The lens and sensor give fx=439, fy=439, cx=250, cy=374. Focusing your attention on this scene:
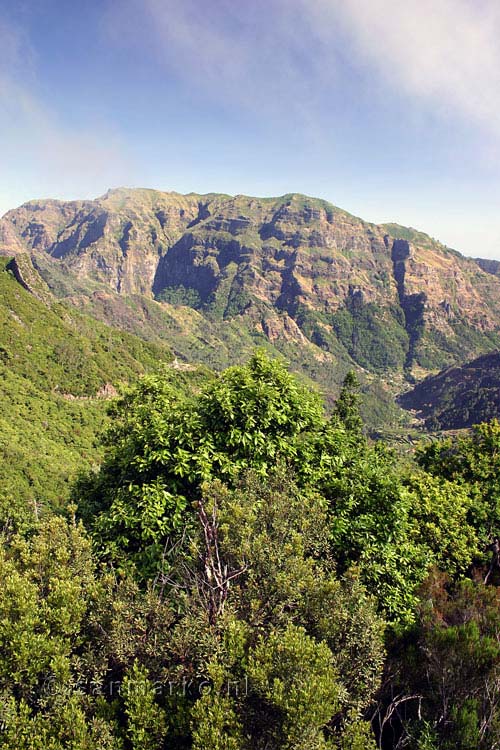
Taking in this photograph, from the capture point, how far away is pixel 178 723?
749cm

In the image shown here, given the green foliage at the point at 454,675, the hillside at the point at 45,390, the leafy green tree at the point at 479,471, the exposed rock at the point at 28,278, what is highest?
the exposed rock at the point at 28,278

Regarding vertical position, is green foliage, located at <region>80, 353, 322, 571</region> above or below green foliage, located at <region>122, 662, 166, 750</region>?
above

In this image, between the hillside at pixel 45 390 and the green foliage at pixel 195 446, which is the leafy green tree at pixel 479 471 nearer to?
the green foliage at pixel 195 446

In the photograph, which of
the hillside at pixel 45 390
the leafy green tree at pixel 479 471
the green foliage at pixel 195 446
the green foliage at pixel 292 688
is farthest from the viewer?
the hillside at pixel 45 390

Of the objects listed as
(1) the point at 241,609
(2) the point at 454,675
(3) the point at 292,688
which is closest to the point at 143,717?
(1) the point at 241,609

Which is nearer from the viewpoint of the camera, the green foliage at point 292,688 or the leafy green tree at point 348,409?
the green foliage at point 292,688

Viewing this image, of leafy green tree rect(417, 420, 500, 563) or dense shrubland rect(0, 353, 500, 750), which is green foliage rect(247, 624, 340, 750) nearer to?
dense shrubland rect(0, 353, 500, 750)

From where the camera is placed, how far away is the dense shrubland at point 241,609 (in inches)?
285

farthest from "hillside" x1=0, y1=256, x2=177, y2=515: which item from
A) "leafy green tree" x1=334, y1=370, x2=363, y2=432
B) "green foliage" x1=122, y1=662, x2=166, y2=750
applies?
"green foliage" x1=122, y1=662, x2=166, y2=750

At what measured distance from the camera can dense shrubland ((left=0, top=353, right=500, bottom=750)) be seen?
7234 millimetres

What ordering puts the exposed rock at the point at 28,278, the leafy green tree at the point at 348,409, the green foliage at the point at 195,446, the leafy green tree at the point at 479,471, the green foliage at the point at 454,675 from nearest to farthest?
the green foliage at the point at 454,675 < the green foliage at the point at 195,446 < the leafy green tree at the point at 479,471 < the leafy green tree at the point at 348,409 < the exposed rock at the point at 28,278

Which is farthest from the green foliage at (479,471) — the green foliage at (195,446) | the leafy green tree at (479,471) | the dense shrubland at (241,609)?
the green foliage at (195,446)

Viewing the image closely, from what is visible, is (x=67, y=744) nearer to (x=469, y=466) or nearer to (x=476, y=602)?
(x=476, y=602)

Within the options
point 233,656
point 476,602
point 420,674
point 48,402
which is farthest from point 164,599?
point 48,402
